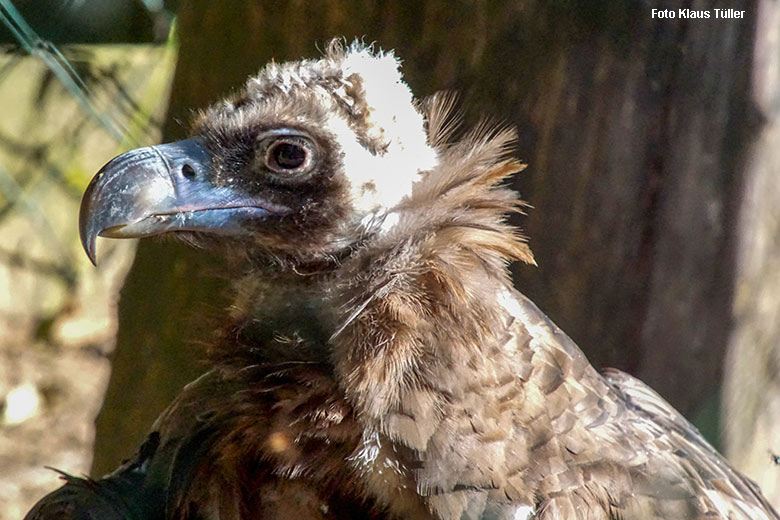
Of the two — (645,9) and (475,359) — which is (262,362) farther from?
(645,9)

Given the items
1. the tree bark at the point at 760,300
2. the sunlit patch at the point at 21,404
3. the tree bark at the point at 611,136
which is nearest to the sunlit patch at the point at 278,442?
the tree bark at the point at 611,136

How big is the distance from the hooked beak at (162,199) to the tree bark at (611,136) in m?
0.49

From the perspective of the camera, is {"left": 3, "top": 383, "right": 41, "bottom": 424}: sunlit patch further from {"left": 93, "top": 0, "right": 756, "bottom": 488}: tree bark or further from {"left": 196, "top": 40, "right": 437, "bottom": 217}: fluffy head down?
{"left": 196, "top": 40, "right": 437, "bottom": 217}: fluffy head down

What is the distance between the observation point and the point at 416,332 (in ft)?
4.10

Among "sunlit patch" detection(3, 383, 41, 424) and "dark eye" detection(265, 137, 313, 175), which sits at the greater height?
"dark eye" detection(265, 137, 313, 175)

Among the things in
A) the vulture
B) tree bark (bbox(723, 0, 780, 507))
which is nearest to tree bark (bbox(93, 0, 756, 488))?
tree bark (bbox(723, 0, 780, 507))

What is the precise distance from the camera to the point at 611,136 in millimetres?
1914

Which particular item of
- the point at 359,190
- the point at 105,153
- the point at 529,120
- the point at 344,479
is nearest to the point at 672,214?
the point at 529,120

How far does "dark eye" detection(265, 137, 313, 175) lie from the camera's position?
1.38 meters

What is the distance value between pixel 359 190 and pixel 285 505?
493 mm

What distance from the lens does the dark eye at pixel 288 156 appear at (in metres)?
1.38

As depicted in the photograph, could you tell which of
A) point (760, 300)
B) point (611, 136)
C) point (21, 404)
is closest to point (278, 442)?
point (611, 136)

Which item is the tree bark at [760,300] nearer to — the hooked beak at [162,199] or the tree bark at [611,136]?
the tree bark at [611,136]

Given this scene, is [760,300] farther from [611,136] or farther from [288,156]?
[288,156]
